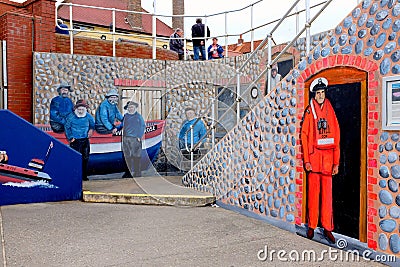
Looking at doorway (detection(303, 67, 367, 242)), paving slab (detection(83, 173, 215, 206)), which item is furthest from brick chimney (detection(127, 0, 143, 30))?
doorway (detection(303, 67, 367, 242))

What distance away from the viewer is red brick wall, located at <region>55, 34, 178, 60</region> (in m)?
9.18

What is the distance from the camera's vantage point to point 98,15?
26.6 m

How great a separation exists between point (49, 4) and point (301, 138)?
6.77m

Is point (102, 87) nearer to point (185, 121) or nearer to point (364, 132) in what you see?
point (185, 121)

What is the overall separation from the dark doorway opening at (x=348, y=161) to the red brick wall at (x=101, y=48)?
21.7 ft

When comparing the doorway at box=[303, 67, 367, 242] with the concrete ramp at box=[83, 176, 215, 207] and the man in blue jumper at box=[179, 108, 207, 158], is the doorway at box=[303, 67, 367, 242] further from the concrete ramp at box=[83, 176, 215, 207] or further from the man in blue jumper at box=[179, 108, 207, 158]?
the man in blue jumper at box=[179, 108, 207, 158]

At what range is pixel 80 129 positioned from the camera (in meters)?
8.98

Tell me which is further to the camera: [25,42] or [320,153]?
[25,42]

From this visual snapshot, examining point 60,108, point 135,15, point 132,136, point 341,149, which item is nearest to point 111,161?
point 132,136

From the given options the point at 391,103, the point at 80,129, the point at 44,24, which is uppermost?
the point at 44,24

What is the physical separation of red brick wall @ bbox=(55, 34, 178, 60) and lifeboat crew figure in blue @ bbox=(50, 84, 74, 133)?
96 centimetres

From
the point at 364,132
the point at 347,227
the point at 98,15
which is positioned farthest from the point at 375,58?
the point at 98,15

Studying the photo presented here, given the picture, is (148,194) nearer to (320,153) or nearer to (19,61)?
(320,153)

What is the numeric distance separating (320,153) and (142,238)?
229cm
